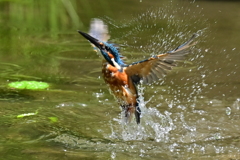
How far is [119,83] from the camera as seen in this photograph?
7.54 feet

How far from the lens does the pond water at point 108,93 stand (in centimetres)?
229

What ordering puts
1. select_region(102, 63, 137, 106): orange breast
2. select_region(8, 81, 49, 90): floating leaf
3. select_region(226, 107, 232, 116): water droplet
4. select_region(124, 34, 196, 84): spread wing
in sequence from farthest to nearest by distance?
select_region(8, 81, 49, 90): floating leaf < select_region(226, 107, 232, 116): water droplet < select_region(102, 63, 137, 106): orange breast < select_region(124, 34, 196, 84): spread wing

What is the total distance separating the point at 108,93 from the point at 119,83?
39.4 inches

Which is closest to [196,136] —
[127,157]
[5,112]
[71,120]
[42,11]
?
[127,157]

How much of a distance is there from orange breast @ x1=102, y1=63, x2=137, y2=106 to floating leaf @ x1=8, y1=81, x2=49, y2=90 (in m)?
1.04

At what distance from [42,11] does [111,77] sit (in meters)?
3.13

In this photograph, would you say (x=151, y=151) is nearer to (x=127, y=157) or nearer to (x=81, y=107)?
(x=127, y=157)

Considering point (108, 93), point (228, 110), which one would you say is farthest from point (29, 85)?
point (228, 110)

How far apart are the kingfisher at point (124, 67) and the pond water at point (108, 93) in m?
0.22

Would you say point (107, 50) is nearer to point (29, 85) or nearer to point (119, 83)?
point (119, 83)

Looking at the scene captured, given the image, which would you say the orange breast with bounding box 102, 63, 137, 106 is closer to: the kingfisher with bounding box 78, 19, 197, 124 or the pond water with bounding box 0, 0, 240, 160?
the kingfisher with bounding box 78, 19, 197, 124

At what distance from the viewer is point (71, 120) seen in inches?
106

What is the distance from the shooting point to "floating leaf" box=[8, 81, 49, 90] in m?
3.25

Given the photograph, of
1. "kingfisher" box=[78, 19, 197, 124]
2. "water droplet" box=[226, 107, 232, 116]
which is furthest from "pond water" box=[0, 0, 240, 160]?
"kingfisher" box=[78, 19, 197, 124]
